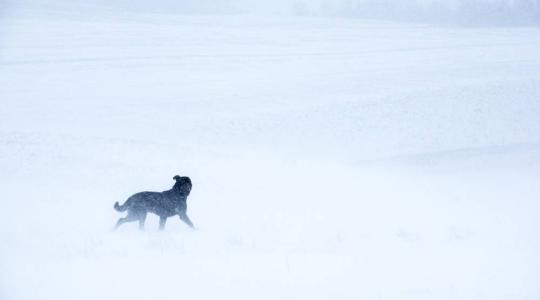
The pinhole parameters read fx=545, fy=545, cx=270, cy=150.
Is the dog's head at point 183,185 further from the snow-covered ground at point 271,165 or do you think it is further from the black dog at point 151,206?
the snow-covered ground at point 271,165

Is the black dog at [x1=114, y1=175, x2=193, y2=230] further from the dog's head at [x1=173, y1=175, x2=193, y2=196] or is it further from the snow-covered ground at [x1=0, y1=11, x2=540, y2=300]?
the snow-covered ground at [x1=0, y1=11, x2=540, y2=300]

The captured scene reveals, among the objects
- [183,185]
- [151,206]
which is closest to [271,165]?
[183,185]

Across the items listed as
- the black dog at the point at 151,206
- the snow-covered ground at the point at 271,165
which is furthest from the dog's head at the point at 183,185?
the snow-covered ground at the point at 271,165

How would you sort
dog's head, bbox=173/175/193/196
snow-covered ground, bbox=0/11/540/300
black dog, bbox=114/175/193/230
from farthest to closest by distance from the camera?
dog's head, bbox=173/175/193/196 → black dog, bbox=114/175/193/230 → snow-covered ground, bbox=0/11/540/300

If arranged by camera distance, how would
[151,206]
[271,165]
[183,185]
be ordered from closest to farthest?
[151,206], [183,185], [271,165]

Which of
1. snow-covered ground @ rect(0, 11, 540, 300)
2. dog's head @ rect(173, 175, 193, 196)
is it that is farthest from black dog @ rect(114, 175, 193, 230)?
snow-covered ground @ rect(0, 11, 540, 300)

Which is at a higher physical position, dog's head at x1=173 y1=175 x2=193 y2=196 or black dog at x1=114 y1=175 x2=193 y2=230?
dog's head at x1=173 y1=175 x2=193 y2=196

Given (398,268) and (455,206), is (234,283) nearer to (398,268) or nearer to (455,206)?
(398,268)

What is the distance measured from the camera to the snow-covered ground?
633 cm

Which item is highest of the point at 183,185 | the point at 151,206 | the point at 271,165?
the point at 271,165

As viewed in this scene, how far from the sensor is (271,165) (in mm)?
17750

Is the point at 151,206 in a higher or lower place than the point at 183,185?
lower

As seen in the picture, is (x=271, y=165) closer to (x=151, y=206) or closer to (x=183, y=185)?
(x=183, y=185)

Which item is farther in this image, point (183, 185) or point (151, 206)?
point (183, 185)
